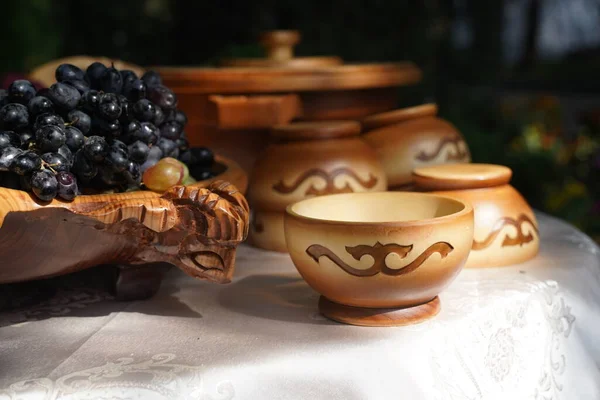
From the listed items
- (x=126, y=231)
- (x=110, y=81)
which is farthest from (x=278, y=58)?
(x=126, y=231)

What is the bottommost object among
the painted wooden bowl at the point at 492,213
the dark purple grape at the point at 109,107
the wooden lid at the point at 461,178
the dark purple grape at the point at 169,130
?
the painted wooden bowl at the point at 492,213

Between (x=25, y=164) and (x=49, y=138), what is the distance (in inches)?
1.7

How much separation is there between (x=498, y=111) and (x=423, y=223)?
236 centimetres

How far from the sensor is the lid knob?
4.86 feet

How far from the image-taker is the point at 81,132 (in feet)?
2.61

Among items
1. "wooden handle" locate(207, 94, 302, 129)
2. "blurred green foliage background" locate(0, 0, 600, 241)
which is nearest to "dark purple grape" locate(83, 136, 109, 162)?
"wooden handle" locate(207, 94, 302, 129)

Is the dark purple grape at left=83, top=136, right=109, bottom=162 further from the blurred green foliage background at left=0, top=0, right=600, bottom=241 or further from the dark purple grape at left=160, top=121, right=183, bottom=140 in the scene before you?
the blurred green foliage background at left=0, top=0, right=600, bottom=241

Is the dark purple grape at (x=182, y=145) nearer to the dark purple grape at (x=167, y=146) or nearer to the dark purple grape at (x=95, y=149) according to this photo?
the dark purple grape at (x=167, y=146)

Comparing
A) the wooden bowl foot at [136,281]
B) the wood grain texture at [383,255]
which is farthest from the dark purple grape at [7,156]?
the wood grain texture at [383,255]

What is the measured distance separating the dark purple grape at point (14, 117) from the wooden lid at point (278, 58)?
2.34 feet

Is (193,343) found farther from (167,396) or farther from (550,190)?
(550,190)

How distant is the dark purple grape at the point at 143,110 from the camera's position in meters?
0.84

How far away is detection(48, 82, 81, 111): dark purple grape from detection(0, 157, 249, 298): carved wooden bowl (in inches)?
4.3

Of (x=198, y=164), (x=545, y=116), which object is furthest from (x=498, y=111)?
(x=198, y=164)
